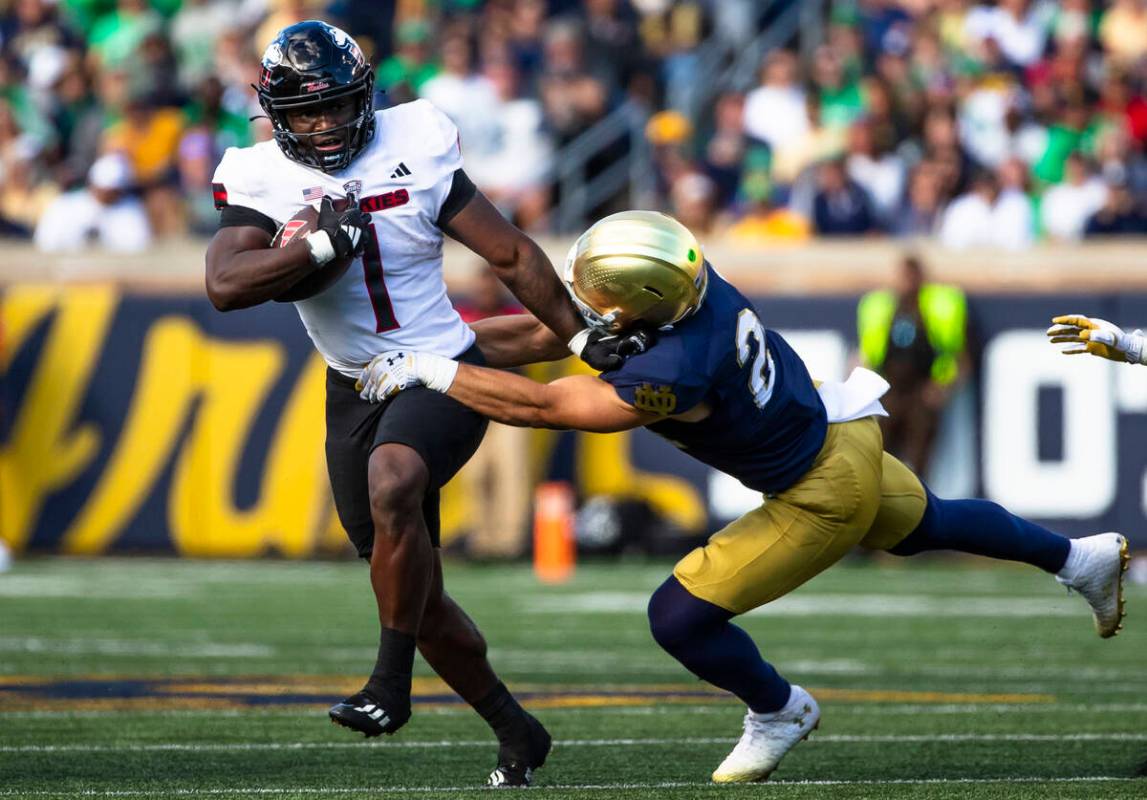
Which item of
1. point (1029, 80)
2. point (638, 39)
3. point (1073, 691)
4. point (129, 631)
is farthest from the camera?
point (638, 39)

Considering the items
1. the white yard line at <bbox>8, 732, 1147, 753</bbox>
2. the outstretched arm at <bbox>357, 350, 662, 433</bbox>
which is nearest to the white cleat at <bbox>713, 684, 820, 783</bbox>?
the white yard line at <bbox>8, 732, 1147, 753</bbox>

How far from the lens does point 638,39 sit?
1474 cm

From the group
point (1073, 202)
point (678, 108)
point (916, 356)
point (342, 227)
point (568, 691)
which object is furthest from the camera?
point (678, 108)

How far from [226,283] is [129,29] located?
413 inches

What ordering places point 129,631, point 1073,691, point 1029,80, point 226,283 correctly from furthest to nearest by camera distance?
1. point 1029,80
2. point 129,631
3. point 1073,691
4. point 226,283

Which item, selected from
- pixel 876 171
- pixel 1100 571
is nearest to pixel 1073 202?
pixel 876 171

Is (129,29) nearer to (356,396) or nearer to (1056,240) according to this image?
(1056,240)

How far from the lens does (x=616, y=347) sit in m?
4.88

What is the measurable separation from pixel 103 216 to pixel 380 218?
8826mm

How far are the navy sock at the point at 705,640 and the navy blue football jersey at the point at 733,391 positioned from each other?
0.34 metres

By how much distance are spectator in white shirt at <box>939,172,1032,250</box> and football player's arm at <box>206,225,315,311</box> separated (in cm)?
848

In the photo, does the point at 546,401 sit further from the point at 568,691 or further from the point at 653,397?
the point at 568,691

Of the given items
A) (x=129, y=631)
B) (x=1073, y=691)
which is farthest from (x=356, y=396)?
(x=129, y=631)

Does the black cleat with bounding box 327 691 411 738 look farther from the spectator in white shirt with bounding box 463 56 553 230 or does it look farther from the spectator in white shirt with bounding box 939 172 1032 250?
the spectator in white shirt with bounding box 463 56 553 230
